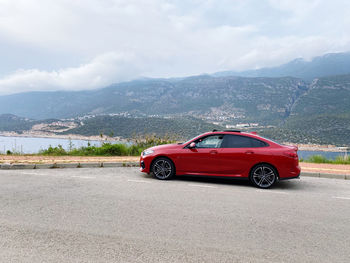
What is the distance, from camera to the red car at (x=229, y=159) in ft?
26.2

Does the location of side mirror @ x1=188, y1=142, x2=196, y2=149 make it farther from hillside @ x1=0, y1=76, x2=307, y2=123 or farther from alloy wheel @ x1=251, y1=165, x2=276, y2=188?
hillside @ x1=0, y1=76, x2=307, y2=123

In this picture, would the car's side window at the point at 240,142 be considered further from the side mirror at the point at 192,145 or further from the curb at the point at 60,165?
the curb at the point at 60,165

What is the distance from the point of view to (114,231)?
14.3 feet

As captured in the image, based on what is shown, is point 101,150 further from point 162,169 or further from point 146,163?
point 162,169

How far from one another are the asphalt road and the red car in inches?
19.2

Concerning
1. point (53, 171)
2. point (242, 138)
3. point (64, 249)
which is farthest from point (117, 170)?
point (64, 249)

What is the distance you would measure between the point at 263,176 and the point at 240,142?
1.14 metres

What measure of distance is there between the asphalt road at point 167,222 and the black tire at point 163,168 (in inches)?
18.6

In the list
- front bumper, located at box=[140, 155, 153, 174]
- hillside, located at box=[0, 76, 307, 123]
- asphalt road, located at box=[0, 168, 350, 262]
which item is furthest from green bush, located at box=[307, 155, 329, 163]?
hillside, located at box=[0, 76, 307, 123]

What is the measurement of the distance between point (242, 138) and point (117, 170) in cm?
452

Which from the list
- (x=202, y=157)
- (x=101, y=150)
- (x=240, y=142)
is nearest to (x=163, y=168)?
(x=202, y=157)

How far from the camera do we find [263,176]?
8078 mm

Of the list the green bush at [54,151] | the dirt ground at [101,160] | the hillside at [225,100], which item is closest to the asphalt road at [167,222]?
the dirt ground at [101,160]

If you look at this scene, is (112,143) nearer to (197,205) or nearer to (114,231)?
(197,205)
